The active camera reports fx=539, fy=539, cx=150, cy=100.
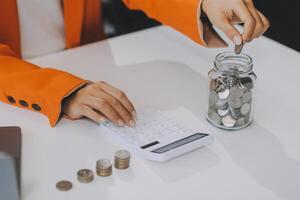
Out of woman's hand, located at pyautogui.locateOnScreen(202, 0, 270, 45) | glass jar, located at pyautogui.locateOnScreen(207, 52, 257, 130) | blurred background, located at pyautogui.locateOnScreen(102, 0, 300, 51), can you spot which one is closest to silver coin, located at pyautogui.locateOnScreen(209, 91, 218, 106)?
glass jar, located at pyautogui.locateOnScreen(207, 52, 257, 130)

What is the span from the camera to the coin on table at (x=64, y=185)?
0.84 meters

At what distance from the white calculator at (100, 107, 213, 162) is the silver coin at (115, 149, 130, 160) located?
0.02m

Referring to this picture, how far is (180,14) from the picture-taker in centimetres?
123

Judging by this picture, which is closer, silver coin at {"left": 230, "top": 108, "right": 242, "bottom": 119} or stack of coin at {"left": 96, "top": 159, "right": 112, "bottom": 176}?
stack of coin at {"left": 96, "top": 159, "right": 112, "bottom": 176}

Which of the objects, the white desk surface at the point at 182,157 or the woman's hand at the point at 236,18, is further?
the woman's hand at the point at 236,18

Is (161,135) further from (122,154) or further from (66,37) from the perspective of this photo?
(66,37)

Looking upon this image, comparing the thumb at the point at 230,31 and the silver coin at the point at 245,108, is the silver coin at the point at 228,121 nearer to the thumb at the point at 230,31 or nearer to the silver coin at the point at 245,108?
the silver coin at the point at 245,108

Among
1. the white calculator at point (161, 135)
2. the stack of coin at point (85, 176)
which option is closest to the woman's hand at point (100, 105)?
the white calculator at point (161, 135)

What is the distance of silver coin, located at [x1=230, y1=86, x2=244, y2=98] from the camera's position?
98cm

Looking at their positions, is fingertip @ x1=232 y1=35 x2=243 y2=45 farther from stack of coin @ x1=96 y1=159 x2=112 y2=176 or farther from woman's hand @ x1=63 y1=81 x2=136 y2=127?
stack of coin @ x1=96 y1=159 x2=112 y2=176

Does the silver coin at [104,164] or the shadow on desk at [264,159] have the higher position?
the silver coin at [104,164]

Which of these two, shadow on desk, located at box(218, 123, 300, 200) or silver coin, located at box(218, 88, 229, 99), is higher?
silver coin, located at box(218, 88, 229, 99)

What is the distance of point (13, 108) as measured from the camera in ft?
3.51

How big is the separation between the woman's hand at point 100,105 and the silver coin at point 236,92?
184 millimetres
